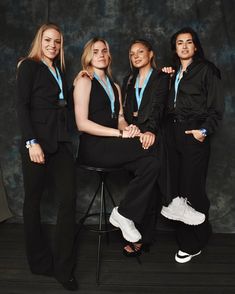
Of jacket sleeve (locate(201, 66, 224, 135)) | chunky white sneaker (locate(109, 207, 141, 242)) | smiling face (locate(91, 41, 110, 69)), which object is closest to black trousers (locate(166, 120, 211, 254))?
jacket sleeve (locate(201, 66, 224, 135))

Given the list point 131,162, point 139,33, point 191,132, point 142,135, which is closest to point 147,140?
point 142,135

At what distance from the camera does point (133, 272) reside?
2.91m

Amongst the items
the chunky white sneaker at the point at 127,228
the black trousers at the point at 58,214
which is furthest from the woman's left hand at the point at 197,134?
the black trousers at the point at 58,214

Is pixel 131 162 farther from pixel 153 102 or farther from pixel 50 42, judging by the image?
pixel 50 42

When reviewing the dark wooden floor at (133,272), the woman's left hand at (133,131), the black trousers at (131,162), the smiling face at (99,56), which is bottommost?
the dark wooden floor at (133,272)

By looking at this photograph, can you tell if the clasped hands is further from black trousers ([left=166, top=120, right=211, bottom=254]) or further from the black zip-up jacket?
the black zip-up jacket

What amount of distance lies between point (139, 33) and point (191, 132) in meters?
1.27

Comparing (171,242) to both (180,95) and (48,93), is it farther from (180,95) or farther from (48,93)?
(48,93)

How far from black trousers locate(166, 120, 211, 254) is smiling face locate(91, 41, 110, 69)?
0.72m

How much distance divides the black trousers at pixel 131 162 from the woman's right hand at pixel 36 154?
0.43 metres

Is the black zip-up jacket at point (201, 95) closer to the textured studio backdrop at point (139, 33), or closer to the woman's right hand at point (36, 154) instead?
the textured studio backdrop at point (139, 33)

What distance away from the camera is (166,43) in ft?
12.4

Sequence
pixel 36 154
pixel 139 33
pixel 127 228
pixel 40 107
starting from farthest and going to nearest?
pixel 139 33, pixel 127 228, pixel 40 107, pixel 36 154

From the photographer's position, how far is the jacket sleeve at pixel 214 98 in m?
3.04
